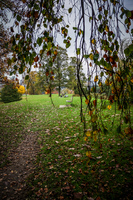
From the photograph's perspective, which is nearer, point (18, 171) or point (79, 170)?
point (79, 170)

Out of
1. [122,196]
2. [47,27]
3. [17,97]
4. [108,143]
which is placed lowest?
[122,196]

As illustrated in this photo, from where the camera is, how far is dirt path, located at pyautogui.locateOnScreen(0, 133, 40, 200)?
253 centimetres

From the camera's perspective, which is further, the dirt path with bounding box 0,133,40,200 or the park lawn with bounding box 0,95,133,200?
the dirt path with bounding box 0,133,40,200

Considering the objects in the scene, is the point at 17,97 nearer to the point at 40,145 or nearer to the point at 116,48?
the point at 40,145

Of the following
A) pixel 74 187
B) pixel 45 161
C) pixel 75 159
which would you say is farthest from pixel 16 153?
pixel 74 187

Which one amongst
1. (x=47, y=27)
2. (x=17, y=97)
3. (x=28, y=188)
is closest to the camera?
(x=47, y=27)

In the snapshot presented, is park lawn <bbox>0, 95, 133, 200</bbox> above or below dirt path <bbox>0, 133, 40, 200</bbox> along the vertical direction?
above

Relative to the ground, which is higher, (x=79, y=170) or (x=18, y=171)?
(x=79, y=170)

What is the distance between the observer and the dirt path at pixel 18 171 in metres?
2.53

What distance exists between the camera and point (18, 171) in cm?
320

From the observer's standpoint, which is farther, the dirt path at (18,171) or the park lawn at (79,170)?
the dirt path at (18,171)

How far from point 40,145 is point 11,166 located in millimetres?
1210

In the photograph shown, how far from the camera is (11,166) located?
135 inches

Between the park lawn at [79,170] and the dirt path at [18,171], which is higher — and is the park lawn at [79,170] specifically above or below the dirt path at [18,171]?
above
